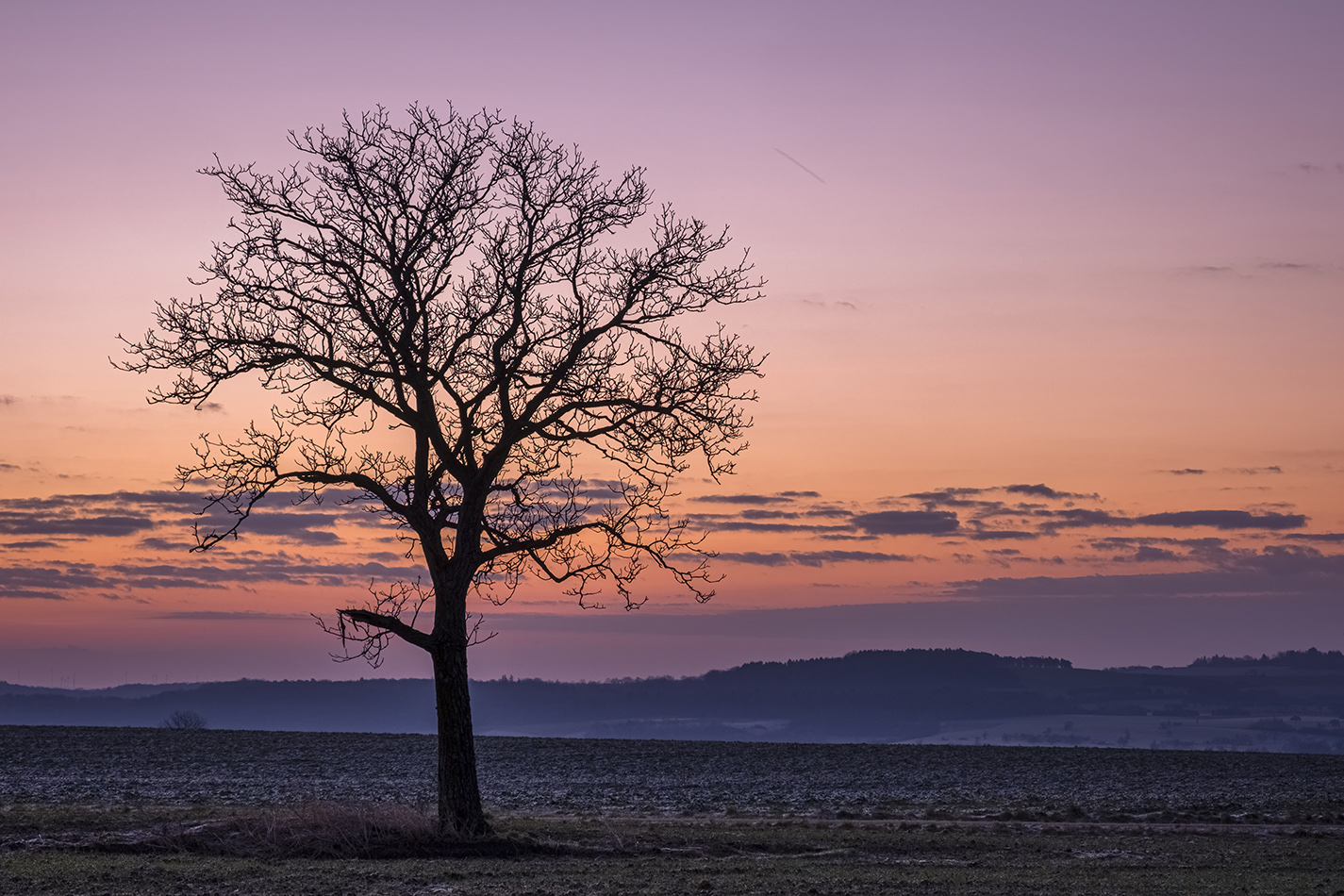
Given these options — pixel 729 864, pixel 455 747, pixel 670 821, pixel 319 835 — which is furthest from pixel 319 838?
pixel 670 821

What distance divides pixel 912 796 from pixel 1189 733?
569ft

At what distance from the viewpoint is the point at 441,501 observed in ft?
85.3

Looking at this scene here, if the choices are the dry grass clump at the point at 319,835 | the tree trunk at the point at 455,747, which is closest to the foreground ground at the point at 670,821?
the dry grass clump at the point at 319,835

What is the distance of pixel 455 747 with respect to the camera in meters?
25.0

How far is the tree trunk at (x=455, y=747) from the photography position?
24.5 metres

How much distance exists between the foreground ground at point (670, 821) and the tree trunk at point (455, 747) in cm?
65

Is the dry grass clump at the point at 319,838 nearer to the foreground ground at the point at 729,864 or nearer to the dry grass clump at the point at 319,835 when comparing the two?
the dry grass clump at the point at 319,835

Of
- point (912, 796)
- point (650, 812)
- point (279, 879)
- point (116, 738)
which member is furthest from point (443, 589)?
point (116, 738)

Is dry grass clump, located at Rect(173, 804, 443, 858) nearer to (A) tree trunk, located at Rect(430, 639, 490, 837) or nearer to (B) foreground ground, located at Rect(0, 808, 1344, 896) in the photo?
(B) foreground ground, located at Rect(0, 808, 1344, 896)

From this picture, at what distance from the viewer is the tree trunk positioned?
80.4 ft

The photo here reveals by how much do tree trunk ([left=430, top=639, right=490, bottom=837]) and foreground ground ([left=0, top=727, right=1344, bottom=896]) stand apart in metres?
0.65

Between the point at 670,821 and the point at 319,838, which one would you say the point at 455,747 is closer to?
the point at 319,838

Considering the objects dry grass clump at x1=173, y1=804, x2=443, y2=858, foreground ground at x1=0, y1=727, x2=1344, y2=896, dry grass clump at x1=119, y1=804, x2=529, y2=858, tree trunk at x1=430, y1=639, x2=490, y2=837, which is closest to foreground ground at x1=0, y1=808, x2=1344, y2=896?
foreground ground at x1=0, y1=727, x2=1344, y2=896

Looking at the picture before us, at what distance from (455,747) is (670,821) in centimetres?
848
